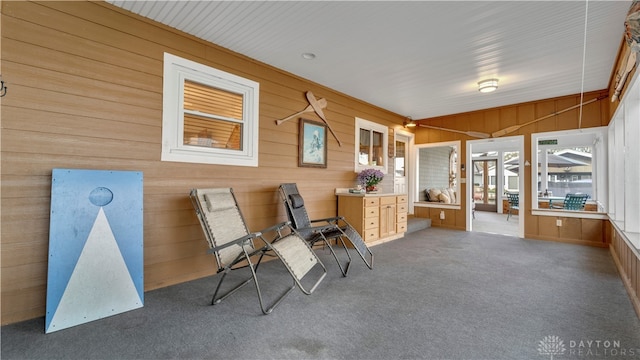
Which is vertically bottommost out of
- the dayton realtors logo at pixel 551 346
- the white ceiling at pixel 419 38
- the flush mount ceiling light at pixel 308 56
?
the dayton realtors logo at pixel 551 346

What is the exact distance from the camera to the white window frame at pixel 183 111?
2898mm

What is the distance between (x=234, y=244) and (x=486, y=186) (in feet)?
36.6

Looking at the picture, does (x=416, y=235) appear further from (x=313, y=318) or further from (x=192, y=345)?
(x=192, y=345)

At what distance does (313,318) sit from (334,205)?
2816 millimetres

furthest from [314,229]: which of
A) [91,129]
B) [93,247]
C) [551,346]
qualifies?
[91,129]

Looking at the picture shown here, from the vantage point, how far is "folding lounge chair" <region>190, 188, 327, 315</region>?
2.44 metres

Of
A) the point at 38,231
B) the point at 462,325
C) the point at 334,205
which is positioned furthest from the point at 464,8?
the point at 38,231

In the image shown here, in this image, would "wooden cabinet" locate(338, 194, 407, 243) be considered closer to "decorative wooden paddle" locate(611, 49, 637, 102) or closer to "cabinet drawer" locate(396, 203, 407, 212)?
"cabinet drawer" locate(396, 203, 407, 212)

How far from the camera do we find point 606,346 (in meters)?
1.84

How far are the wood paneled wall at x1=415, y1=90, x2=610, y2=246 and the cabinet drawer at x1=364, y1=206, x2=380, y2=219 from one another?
2687 mm

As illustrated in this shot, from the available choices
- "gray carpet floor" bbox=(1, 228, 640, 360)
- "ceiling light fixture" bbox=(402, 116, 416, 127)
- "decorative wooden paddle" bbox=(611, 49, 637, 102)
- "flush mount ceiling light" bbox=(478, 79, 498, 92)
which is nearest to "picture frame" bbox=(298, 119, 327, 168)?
"gray carpet floor" bbox=(1, 228, 640, 360)

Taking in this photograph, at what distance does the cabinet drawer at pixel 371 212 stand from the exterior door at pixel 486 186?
7928mm

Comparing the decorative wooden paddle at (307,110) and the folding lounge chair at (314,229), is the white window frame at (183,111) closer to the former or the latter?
the decorative wooden paddle at (307,110)

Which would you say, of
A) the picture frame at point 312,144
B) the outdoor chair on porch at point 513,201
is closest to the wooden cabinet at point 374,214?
the picture frame at point 312,144
